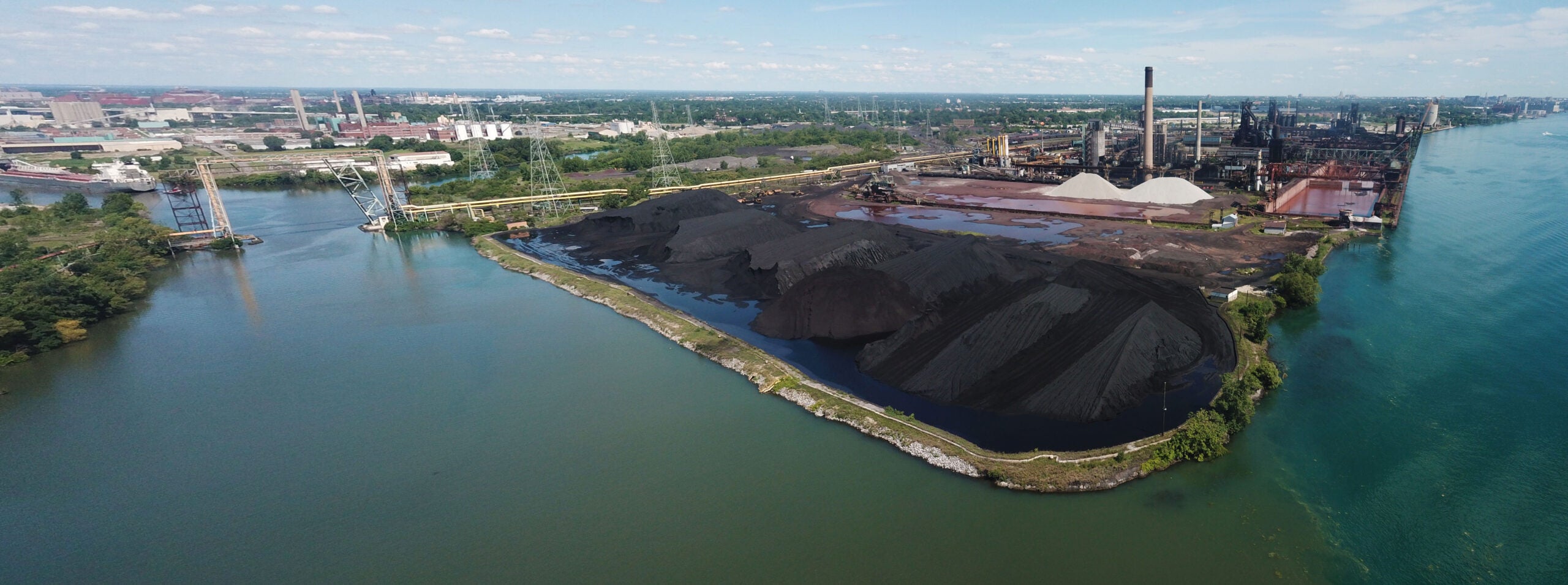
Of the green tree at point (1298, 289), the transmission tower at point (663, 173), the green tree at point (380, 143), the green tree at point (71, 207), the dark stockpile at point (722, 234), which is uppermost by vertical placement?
the green tree at point (380, 143)

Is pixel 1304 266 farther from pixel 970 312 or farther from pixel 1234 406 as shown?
pixel 970 312

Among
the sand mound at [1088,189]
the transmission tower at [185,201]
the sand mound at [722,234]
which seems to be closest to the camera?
the sand mound at [722,234]

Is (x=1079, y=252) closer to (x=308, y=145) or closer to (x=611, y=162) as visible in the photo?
(x=611, y=162)

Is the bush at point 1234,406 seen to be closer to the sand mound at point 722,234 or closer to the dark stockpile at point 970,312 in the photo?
the dark stockpile at point 970,312

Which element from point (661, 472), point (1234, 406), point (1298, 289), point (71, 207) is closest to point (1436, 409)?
point (1234, 406)

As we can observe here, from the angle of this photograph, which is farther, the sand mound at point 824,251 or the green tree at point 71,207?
the green tree at point 71,207

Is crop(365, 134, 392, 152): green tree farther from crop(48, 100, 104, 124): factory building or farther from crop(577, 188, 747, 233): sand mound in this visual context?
crop(48, 100, 104, 124): factory building

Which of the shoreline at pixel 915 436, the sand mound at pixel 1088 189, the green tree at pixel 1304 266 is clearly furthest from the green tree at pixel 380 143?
the green tree at pixel 1304 266

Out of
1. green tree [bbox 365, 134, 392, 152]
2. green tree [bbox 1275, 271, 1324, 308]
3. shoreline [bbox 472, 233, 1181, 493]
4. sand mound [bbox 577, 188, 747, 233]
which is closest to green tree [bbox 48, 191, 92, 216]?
green tree [bbox 365, 134, 392, 152]
